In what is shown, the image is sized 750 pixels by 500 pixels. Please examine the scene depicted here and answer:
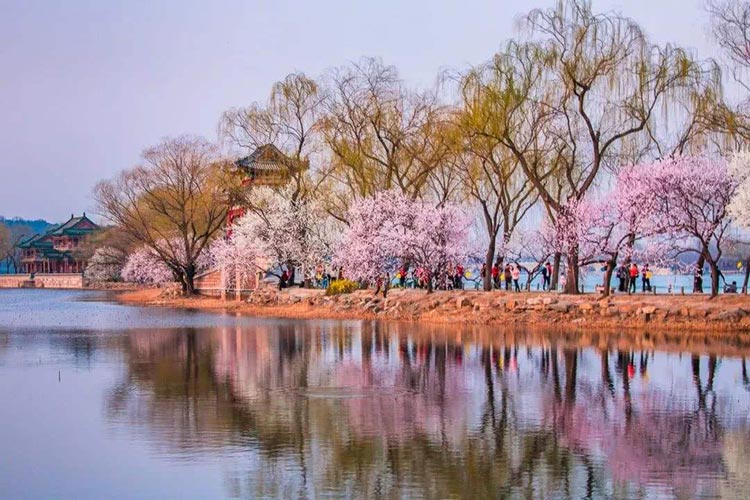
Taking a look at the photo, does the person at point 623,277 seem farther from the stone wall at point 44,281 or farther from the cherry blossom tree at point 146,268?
the stone wall at point 44,281

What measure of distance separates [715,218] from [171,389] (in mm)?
25943

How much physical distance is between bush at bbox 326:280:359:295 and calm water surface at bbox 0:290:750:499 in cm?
2363

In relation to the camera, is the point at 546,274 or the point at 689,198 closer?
the point at 689,198

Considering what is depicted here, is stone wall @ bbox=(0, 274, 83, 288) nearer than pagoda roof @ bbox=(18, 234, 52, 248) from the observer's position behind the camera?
Yes

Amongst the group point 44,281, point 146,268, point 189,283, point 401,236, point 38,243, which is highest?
point 38,243

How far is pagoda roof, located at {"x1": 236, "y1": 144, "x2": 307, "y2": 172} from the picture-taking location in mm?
63531

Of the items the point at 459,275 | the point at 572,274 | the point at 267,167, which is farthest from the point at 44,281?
the point at 572,274

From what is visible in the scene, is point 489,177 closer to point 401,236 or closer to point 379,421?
point 401,236

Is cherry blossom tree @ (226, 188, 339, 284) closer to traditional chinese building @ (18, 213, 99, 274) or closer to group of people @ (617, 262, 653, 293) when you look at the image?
group of people @ (617, 262, 653, 293)

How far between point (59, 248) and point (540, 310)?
14610 cm

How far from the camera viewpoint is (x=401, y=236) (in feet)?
174

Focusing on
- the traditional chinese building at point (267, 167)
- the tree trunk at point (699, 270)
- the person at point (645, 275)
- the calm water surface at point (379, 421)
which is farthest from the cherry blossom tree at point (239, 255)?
the calm water surface at point (379, 421)

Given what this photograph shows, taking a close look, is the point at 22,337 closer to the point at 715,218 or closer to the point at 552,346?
the point at 552,346

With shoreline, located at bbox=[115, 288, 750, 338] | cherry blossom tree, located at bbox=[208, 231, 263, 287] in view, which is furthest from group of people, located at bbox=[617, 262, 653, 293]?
cherry blossom tree, located at bbox=[208, 231, 263, 287]
